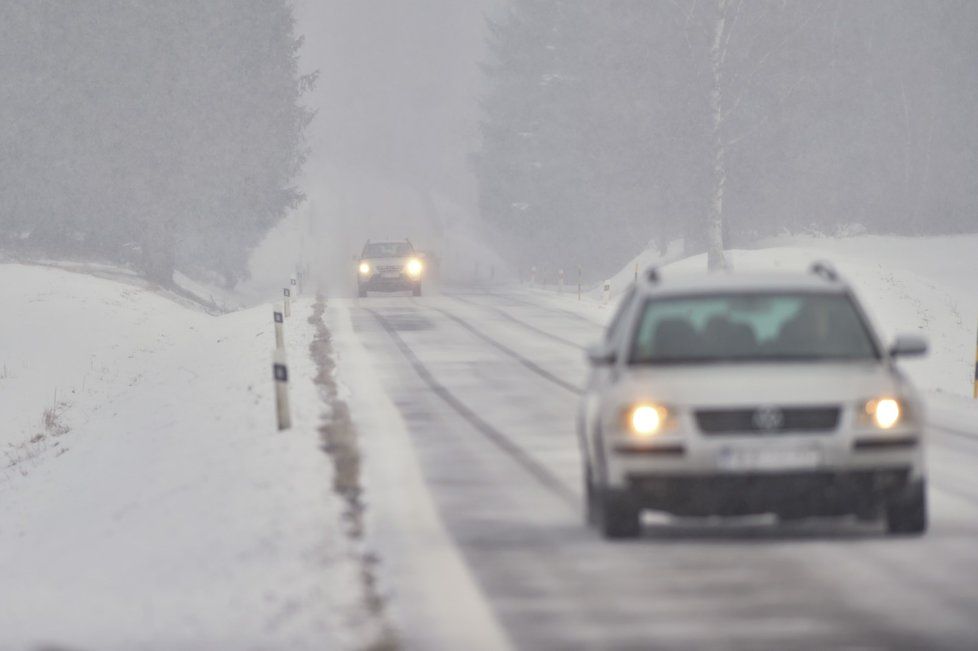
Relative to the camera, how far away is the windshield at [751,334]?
10320 millimetres

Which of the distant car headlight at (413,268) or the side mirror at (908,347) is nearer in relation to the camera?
the side mirror at (908,347)

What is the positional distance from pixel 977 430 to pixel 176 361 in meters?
18.6

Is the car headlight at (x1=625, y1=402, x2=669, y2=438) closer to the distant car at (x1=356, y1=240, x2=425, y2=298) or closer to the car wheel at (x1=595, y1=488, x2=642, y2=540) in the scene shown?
the car wheel at (x1=595, y1=488, x2=642, y2=540)

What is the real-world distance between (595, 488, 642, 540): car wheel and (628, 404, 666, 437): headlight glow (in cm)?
40

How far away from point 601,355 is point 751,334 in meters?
0.94

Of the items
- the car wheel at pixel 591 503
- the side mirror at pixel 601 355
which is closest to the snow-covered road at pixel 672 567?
the car wheel at pixel 591 503

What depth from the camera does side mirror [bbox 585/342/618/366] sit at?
10562mm

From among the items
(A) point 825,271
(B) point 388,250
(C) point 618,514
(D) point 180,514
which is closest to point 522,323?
(B) point 388,250

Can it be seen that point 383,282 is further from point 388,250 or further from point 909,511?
point 909,511

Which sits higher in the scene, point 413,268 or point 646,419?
point 413,268

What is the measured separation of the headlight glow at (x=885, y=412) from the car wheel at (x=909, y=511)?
43 cm

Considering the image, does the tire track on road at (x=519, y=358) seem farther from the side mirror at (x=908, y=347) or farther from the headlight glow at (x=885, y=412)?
the headlight glow at (x=885, y=412)

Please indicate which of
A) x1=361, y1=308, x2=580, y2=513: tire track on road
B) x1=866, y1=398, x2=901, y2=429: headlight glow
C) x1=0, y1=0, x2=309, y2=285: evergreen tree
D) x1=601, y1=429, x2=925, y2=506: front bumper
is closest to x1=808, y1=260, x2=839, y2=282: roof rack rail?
x1=866, y1=398, x2=901, y2=429: headlight glow

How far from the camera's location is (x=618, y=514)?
33.1 feet
